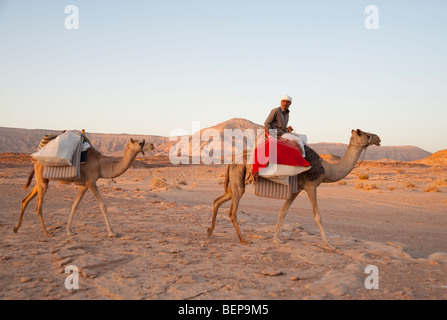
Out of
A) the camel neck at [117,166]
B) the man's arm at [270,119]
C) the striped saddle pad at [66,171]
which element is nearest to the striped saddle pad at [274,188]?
the man's arm at [270,119]

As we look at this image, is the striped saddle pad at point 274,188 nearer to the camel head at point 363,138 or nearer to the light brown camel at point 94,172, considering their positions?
the camel head at point 363,138

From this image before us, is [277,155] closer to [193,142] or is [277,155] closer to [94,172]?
[94,172]

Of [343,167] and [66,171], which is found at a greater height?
[343,167]

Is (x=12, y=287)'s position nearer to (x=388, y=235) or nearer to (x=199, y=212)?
(x=199, y=212)

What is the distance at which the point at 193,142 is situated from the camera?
353ft

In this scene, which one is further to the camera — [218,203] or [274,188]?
[218,203]

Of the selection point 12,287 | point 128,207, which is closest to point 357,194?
point 128,207

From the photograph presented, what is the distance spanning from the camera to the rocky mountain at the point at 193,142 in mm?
100000

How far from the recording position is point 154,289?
183 inches

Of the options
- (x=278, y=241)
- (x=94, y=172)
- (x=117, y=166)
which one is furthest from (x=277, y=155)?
(x=94, y=172)

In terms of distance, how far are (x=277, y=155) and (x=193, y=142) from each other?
101 m

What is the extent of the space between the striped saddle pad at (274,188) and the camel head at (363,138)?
1.52 metres

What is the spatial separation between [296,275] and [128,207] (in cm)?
834

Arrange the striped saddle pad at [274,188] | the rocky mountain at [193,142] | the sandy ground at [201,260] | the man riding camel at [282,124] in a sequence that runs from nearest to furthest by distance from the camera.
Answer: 1. the sandy ground at [201,260]
2. the striped saddle pad at [274,188]
3. the man riding camel at [282,124]
4. the rocky mountain at [193,142]
